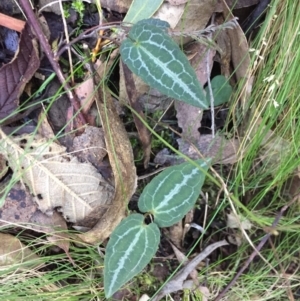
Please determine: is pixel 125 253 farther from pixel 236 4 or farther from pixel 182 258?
pixel 236 4

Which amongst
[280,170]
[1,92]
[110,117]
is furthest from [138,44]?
[280,170]

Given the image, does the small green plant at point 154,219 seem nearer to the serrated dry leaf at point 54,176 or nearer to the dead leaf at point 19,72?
the serrated dry leaf at point 54,176

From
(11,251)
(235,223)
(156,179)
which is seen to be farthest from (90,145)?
(235,223)

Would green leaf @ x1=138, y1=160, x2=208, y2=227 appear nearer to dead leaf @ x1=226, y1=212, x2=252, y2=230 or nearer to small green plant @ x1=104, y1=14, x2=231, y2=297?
small green plant @ x1=104, y1=14, x2=231, y2=297

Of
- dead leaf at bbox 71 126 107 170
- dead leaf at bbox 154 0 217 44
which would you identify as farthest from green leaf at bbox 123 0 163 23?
dead leaf at bbox 71 126 107 170

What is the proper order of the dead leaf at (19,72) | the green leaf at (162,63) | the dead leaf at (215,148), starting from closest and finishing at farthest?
1. the green leaf at (162,63)
2. the dead leaf at (19,72)
3. the dead leaf at (215,148)

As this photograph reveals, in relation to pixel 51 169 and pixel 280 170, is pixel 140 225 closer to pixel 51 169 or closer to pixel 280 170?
pixel 51 169

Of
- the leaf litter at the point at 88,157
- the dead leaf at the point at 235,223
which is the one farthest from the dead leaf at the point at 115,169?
the dead leaf at the point at 235,223
